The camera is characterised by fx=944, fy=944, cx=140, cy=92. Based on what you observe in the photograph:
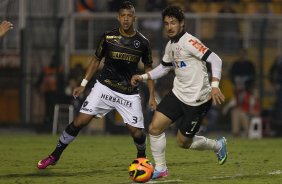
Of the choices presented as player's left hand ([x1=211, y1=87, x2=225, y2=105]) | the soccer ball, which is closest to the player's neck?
player's left hand ([x1=211, y1=87, x2=225, y2=105])

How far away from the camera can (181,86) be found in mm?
12703

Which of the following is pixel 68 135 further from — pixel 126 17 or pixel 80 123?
pixel 126 17

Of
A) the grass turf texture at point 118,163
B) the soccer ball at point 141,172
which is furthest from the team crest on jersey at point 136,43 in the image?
the soccer ball at point 141,172

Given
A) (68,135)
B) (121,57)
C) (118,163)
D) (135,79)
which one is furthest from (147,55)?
(118,163)

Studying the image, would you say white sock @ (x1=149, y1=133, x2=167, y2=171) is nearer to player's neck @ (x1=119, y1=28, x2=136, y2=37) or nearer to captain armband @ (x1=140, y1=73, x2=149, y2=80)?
captain armband @ (x1=140, y1=73, x2=149, y2=80)

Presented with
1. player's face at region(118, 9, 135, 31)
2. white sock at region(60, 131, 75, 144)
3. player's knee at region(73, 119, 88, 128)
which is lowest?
white sock at region(60, 131, 75, 144)

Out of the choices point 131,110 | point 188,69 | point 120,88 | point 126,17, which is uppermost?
point 126,17

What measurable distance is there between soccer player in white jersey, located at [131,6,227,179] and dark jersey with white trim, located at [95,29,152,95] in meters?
0.58

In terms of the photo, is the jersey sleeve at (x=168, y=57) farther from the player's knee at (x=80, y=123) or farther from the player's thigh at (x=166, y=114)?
the player's knee at (x=80, y=123)

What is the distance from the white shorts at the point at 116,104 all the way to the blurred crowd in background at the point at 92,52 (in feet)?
36.3

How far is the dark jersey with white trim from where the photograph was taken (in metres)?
13.4

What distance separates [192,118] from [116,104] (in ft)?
4.12

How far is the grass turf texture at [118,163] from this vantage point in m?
12.4

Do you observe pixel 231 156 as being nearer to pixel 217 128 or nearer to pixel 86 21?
pixel 217 128
